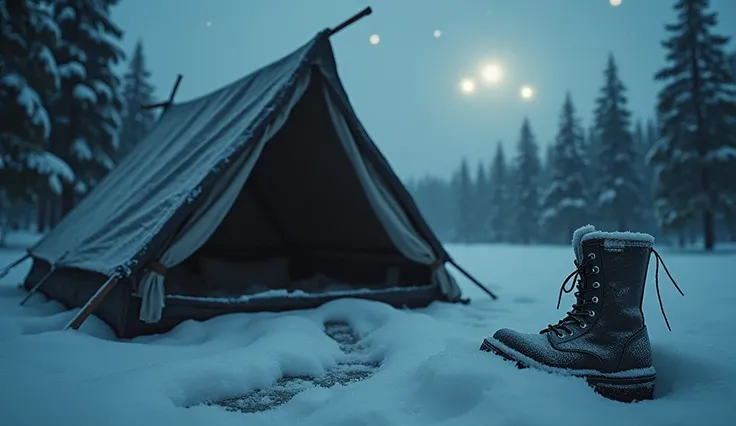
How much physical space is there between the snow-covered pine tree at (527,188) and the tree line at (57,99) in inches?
1044

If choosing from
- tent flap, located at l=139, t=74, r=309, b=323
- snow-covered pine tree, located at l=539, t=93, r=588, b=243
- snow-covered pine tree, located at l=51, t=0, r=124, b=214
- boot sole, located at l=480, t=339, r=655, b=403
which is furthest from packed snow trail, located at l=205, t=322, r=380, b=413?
snow-covered pine tree, located at l=539, t=93, r=588, b=243

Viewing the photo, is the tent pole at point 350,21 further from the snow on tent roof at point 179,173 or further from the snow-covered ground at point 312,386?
the snow-covered ground at point 312,386

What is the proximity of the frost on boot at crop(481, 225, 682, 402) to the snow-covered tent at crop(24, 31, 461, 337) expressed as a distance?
212 centimetres

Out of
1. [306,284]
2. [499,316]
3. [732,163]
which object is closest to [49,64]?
[306,284]

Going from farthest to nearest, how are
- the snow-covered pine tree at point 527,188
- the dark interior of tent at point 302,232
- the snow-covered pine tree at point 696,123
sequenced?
1. the snow-covered pine tree at point 527,188
2. the snow-covered pine tree at point 696,123
3. the dark interior of tent at point 302,232

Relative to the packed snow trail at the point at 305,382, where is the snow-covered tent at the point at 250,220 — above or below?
above

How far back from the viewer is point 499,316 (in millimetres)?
3578

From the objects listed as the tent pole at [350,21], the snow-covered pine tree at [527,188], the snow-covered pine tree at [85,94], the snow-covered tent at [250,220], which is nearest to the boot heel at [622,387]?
the snow-covered tent at [250,220]

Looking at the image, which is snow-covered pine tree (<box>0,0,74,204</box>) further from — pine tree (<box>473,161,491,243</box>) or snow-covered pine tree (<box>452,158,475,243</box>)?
pine tree (<box>473,161,491,243</box>)

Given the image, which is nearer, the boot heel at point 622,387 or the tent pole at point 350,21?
the boot heel at point 622,387

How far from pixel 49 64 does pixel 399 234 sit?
9.75m

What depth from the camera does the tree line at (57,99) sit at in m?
8.70

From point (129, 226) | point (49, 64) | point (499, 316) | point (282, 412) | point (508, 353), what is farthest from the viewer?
point (49, 64)

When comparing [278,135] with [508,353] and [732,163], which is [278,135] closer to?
[508,353]
